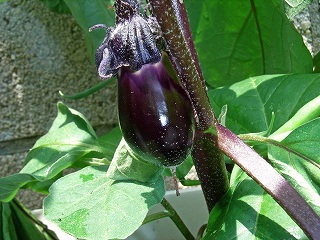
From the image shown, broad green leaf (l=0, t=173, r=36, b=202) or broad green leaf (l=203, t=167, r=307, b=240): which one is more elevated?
broad green leaf (l=0, t=173, r=36, b=202)

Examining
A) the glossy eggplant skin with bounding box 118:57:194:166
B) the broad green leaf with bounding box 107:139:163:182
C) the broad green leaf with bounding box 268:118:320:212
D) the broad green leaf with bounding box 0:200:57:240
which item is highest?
the glossy eggplant skin with bounding box 118:57:194:166

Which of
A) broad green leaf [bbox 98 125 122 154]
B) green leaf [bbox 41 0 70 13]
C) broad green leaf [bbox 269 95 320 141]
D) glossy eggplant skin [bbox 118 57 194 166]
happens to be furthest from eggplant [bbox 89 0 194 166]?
green leaf [bbox 41 0 70 13]

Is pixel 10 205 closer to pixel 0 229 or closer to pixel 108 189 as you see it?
pixel 0 229

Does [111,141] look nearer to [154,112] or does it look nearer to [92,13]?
[92,13]

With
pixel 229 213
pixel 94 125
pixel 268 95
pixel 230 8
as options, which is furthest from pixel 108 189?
pixel 94 125

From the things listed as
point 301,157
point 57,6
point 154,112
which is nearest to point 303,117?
point 301,157

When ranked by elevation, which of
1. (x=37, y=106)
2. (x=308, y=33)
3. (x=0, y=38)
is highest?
(x=0, y=38)

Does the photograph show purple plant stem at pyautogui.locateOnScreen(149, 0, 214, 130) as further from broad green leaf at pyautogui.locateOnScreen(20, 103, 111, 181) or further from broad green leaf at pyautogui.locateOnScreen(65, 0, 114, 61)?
broad green leaf at pyautogui.locateOnScreen(65, 0, 114, 61)
